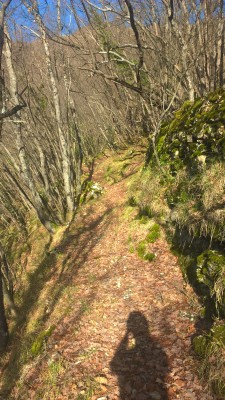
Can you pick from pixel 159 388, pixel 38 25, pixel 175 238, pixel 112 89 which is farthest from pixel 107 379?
pixel 112 89

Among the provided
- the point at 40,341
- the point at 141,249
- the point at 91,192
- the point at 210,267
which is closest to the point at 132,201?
the point at 141,249

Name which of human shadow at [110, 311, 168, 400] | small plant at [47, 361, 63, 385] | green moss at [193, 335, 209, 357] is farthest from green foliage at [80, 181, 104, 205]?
green moss at [193, 335, 209, 357]

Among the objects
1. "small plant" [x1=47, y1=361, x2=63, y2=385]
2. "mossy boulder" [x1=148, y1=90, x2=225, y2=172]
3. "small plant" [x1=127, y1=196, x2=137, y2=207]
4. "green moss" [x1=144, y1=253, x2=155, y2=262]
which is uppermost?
"mossy boulder" [x1=148, y1=90, x2=225, y2=172]

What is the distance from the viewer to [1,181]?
10.9m

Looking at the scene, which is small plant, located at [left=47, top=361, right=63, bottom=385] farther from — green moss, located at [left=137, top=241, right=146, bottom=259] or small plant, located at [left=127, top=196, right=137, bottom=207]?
small plant, located at [left=127, top=196, right=137, bottom=207]

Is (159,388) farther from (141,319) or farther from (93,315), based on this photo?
(93,315)

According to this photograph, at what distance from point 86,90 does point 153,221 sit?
35.6 ft

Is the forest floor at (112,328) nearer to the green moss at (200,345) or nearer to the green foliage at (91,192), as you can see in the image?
the green moss at (200,345)

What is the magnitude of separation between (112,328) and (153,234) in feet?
8.07

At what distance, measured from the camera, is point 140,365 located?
3986mm

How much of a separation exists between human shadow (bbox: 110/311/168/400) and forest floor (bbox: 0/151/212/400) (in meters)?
0.01

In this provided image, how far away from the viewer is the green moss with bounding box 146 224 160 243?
6.55 metres

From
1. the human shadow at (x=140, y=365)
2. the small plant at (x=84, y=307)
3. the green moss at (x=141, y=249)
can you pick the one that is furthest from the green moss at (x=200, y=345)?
the green moss at (x=141, y=249)

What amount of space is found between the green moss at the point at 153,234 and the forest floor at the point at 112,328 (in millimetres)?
126
